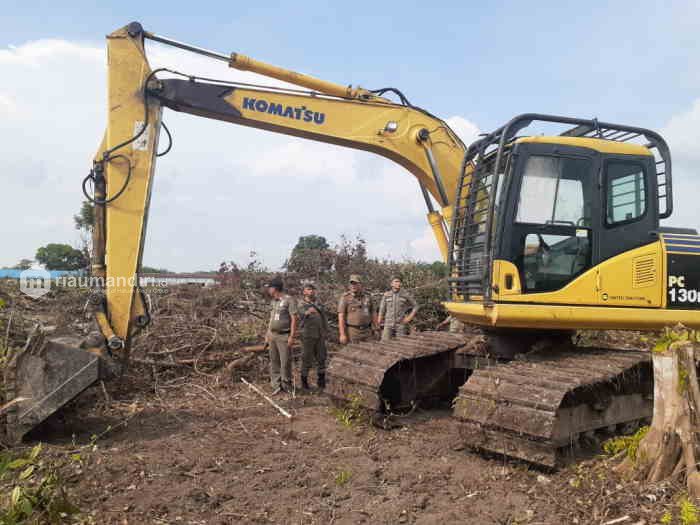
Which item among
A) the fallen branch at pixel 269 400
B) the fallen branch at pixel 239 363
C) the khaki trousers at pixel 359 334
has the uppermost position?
the khaki trousers at pixel 359 334

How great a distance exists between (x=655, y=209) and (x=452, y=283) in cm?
195

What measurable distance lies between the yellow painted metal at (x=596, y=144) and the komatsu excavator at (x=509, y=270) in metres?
0.02

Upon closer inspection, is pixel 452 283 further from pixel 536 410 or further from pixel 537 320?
pixel 536 410

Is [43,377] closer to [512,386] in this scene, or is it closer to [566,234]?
[512,386]

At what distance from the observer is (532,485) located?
14.3 feet

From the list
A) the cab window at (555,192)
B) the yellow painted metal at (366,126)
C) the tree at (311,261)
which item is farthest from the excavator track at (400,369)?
the tree at (311,261)

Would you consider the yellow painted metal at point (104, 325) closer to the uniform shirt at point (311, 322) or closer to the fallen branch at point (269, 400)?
the fallen branch at point (269, 400)

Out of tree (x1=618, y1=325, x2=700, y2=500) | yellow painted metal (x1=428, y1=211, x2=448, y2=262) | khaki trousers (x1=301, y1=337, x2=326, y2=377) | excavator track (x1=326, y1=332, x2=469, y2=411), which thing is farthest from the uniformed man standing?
tree (x1=618, y1=325, x2=700, y2=500)

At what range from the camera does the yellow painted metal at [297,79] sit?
248 inches

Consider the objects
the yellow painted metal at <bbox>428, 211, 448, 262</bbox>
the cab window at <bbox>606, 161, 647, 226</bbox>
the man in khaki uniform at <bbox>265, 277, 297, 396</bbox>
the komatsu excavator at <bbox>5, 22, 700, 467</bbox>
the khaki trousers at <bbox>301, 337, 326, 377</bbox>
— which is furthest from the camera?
the khaki trousers at <bbox>301, 337, 326, 377</bbox>

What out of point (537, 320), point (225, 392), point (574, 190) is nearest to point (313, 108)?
point (574, 190)

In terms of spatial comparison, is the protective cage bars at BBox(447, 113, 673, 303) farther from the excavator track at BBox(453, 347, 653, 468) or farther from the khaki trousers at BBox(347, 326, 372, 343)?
the khaki trousers at BBox(347, 326, 372, 343)

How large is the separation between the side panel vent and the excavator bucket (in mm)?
4752

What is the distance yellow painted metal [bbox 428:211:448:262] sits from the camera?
263 inches
